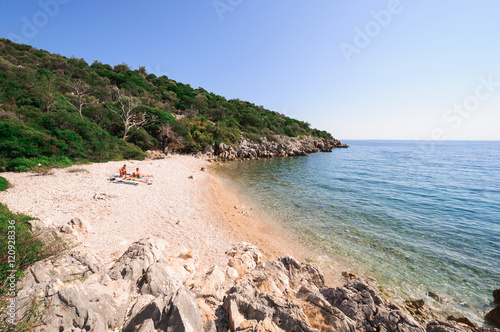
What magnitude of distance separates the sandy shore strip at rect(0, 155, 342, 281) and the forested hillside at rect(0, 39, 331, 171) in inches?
136

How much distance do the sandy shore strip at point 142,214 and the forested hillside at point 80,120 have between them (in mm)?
3462

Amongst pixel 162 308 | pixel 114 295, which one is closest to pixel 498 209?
pixel 162 308

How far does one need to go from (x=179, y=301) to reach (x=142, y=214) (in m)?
7.58

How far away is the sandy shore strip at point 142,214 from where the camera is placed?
784 cm

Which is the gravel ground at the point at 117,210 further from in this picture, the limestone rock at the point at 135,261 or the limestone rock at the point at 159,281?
the limestone rock at the point at 159,281

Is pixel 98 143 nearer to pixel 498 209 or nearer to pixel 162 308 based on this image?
pixel 162 308

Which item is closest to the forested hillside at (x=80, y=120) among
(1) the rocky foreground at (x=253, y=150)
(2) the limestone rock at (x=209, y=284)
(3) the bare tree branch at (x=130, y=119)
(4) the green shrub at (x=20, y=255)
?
(3) the bare tree branch at (x=130, y=119)

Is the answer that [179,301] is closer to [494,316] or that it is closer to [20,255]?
[20,255]

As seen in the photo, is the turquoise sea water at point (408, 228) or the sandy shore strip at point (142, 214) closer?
the turquoise sea water at point (408, 228)

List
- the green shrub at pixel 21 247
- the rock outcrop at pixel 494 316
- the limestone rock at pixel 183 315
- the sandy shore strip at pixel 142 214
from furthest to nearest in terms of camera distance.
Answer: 1. the sandy shore strip at pixel 142 214
2. the rock outcrop at pixel 494 316
3. the green shrub at pixel 21 247
4. the limestone rock at pixel 183 315

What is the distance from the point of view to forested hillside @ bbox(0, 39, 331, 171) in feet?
49.3

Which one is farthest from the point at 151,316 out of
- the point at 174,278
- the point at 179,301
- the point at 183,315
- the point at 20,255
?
the point at 20,255

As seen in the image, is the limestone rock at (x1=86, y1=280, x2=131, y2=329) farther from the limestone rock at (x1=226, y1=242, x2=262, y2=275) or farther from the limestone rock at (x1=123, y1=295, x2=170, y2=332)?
the limestone rock at (x1=226, y1=242, x2=262, y2=275)

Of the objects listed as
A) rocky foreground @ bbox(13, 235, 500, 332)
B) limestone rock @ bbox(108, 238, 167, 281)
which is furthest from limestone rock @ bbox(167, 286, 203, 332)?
limestone rock @ bbox(108, 238, 167, 281)
